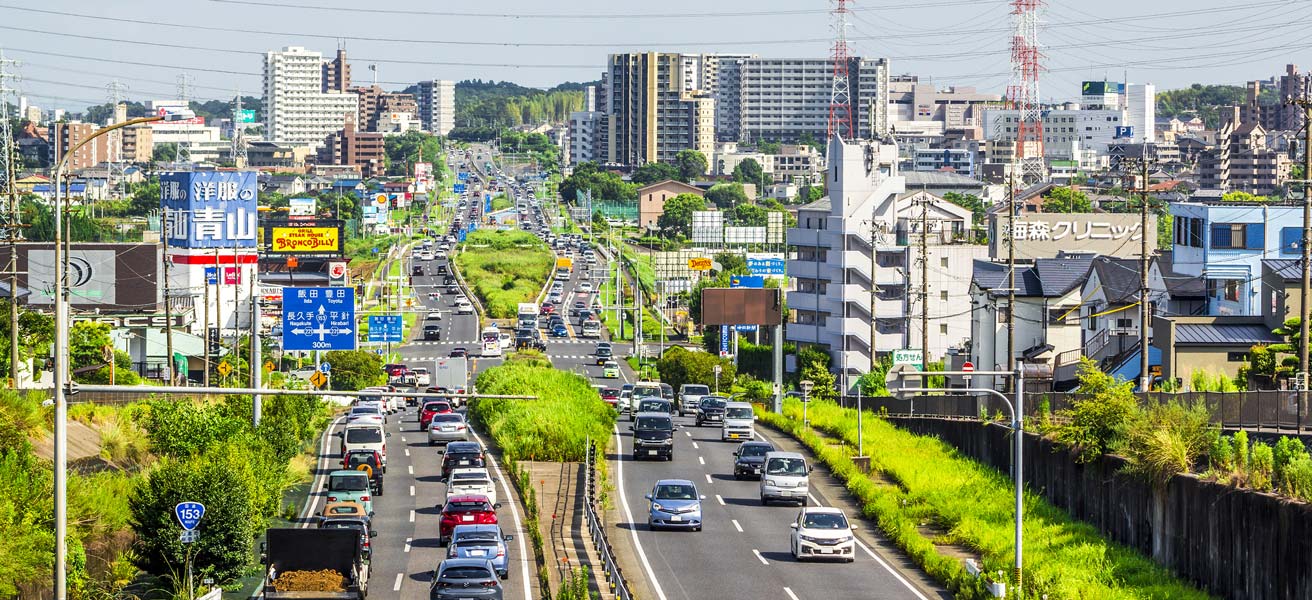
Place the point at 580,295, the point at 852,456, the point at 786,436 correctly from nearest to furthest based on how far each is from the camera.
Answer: the point at 852,456, the point at 786,436, the point at 580,295

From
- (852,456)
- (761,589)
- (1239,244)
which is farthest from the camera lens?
(1239,244)

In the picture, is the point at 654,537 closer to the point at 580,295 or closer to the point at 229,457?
the point at 229,457

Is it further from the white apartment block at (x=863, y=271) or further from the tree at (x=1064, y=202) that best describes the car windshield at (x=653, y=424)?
the tree at (x=1064, y=202)

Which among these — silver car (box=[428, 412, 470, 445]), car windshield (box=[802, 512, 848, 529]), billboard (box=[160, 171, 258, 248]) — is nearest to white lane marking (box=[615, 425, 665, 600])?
car windshield (box=[802, 512, 848, 529])

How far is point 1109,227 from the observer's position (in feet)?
379

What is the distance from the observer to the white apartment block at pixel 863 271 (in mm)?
108562

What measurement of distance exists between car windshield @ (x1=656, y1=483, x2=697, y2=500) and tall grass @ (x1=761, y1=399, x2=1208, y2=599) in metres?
5.46

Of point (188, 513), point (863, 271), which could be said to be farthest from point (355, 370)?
point (188, 513)

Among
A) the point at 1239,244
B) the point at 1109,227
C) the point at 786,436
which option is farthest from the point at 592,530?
the point at 1109,227

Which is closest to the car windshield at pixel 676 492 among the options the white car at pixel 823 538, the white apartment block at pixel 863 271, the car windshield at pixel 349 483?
the white car at pixel 823 538

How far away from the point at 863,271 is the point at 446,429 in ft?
164

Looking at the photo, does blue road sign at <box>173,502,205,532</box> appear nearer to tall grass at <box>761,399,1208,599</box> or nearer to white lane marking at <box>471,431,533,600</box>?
white lane marking at <box>471,431,533,600</box>

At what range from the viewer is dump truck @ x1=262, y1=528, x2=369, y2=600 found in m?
32.8

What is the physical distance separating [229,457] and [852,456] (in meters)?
23.8
